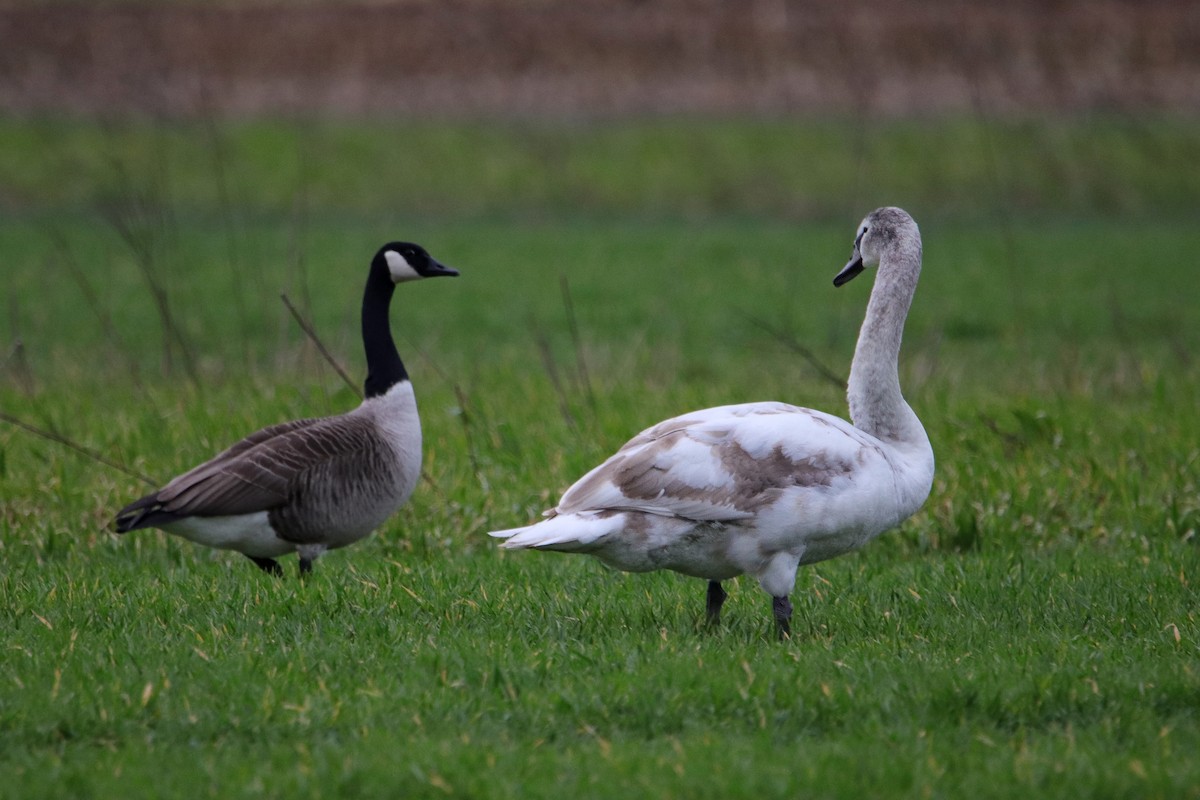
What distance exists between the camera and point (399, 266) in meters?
7.98

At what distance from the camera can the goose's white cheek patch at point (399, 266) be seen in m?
7.96

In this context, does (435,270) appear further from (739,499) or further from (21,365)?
(21,365)

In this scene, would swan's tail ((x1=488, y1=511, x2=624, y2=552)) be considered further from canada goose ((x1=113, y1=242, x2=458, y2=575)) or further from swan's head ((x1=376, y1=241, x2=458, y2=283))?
swan's head ((x1=376, y1=241, x2=458, y2=283))

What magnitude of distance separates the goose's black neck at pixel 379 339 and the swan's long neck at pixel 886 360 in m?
2.63

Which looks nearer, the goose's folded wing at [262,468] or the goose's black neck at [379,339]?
the goose's folded wing at [262,468]

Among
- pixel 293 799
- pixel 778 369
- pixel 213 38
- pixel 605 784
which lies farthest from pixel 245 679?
pixel 213 38

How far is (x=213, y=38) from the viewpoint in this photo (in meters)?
44.5

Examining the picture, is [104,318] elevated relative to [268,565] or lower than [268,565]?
elevated

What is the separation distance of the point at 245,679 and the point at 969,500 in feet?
15.2

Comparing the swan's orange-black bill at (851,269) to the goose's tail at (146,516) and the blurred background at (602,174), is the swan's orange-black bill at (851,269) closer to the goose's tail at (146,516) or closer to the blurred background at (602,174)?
the goose's tail at (146,516)

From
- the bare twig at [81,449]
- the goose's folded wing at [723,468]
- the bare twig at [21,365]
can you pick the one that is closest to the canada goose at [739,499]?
the goose's folded wing at [723,468]

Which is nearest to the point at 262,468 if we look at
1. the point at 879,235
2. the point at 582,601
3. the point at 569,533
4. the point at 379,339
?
the point at 379,339

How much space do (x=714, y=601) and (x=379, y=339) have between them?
276cm

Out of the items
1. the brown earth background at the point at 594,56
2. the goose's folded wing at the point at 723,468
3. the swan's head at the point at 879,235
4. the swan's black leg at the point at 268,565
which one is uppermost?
the brown earth background at the point at 594,56
